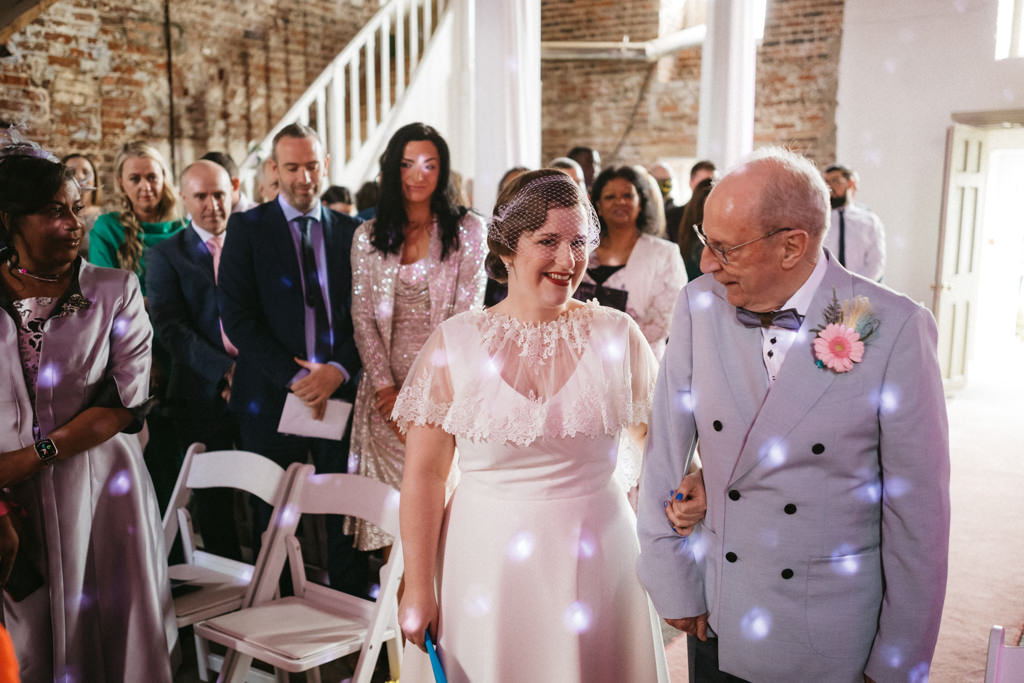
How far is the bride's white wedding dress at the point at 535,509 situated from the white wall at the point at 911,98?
7.14 meters

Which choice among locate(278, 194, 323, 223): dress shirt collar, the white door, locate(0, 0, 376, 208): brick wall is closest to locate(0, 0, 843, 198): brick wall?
locate(0, 0, 376, 208): brick wall

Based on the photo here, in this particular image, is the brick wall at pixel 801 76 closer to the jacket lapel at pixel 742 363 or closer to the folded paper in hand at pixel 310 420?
the folded paper in hand at pixel 310 420

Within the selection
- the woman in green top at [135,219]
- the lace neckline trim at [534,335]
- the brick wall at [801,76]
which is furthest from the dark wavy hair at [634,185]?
the brick wall at [801,76]

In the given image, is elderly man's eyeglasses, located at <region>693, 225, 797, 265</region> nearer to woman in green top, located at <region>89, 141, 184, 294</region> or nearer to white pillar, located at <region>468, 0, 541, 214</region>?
woman in green top, located at <region>89, 141, 184, 294</region>

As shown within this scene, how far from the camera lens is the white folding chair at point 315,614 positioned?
227cm

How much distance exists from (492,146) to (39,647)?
12.0ft

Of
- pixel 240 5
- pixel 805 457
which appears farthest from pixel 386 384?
pixel 240 5

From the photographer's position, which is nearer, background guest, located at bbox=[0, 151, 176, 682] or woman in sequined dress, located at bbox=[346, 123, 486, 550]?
background guest, located at bbox=[0, 151, 176, 682]

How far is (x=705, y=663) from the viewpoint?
170cm

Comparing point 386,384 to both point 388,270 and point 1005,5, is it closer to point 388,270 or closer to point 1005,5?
point 388,270

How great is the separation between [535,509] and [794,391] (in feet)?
2.10

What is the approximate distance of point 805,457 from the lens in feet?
4.93

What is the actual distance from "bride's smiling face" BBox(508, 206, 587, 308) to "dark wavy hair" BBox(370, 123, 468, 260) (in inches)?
46.7

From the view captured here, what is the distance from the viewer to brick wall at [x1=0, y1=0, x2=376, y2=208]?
6.81 meters
